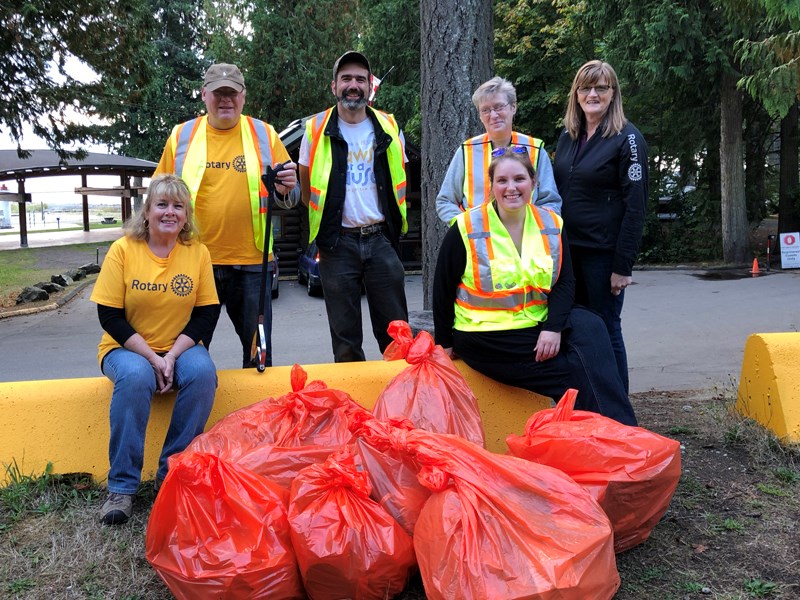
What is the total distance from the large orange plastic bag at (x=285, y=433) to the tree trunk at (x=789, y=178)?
15743mm

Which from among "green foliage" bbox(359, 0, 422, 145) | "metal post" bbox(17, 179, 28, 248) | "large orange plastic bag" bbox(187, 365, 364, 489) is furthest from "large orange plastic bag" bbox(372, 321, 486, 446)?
"metal post" bbox(17, 179, 28, 248)

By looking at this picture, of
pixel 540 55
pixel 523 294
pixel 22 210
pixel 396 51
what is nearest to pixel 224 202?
pixel 523 294

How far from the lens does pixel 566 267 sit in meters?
3.55

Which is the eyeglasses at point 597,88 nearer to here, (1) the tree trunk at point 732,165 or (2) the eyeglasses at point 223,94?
(2) the eyeglasses at point 223,94

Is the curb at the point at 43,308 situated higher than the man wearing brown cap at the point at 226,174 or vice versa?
the man wearing brown cap at the point at 226,174

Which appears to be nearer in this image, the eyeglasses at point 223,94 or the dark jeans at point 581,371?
the dark jeans at point 581,371

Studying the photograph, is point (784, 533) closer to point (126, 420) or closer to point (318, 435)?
point (318, 435)

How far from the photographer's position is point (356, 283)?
4.05 meters

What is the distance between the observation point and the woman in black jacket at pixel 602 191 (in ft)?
12.0

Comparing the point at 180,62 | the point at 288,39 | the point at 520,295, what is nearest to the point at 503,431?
the point at 520,295

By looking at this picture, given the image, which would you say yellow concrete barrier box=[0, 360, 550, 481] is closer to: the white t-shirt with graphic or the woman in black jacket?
the white t-shirt with graphic

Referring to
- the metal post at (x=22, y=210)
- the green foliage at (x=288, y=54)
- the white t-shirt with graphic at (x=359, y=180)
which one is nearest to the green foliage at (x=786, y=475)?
the white t-shirt with graphic at (x=359, y=180)

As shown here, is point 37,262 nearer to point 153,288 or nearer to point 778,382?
point 153,288

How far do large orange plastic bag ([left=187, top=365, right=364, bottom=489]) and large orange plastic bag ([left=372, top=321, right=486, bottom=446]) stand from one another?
0.18m
